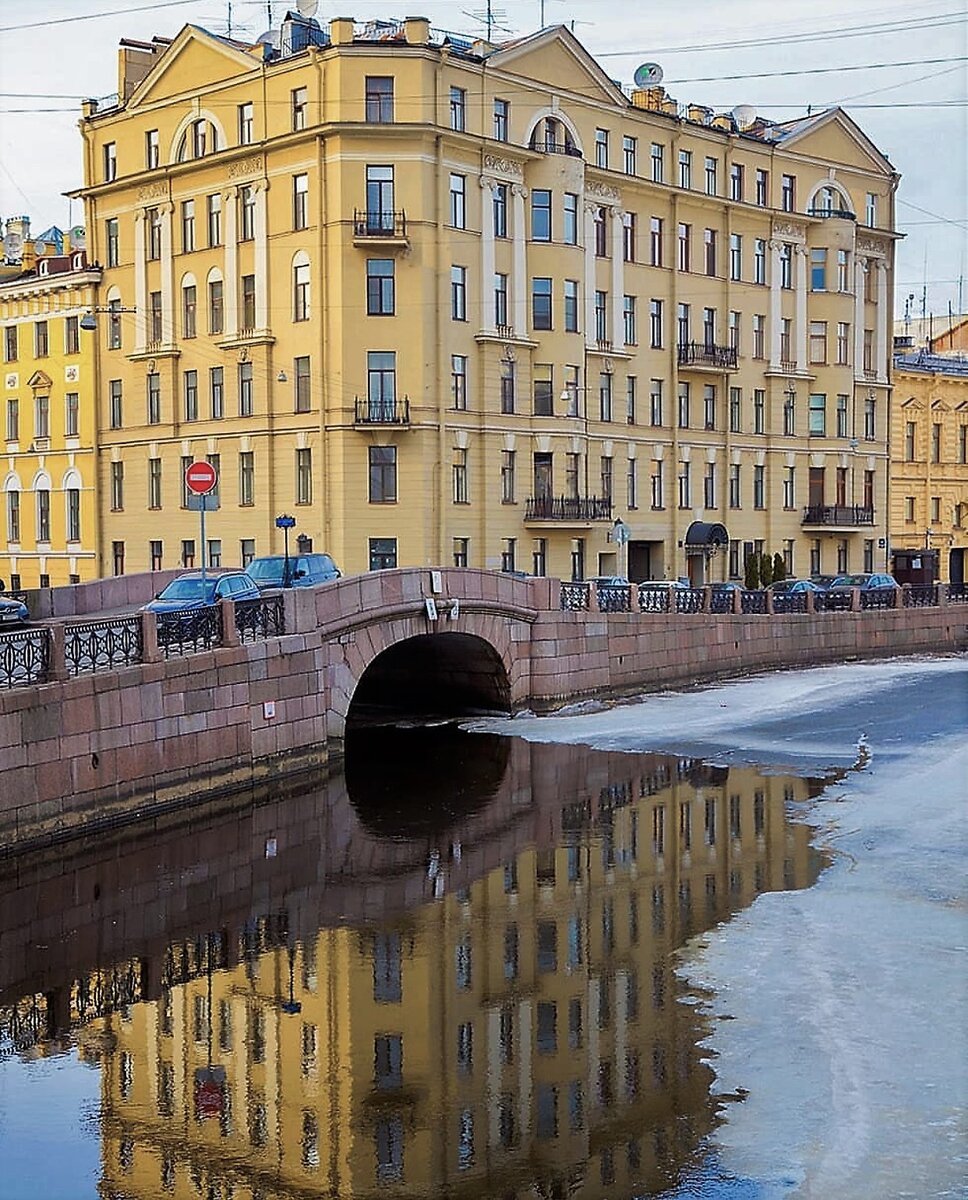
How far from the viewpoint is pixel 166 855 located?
63.4ft

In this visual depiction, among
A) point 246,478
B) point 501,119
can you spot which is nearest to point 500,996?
point 246,478

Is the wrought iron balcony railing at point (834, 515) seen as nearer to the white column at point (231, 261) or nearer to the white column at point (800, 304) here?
the white column at point (800, 304)

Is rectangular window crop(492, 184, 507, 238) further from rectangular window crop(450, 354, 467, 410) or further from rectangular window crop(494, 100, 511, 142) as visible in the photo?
rectangular window crop(450, 354, 467, 410)

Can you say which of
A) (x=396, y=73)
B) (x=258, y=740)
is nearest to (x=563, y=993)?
(x=258, y=740)

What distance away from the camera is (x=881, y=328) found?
5931cm

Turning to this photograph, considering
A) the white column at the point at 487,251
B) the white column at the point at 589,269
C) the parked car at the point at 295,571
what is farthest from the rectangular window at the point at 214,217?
the parked car at the point at 295,571

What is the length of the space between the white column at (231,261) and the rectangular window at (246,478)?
3.43 meters

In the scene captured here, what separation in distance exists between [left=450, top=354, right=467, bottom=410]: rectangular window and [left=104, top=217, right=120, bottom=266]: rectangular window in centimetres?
1232

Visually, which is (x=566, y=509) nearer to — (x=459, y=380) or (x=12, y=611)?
(x=459, y=380)

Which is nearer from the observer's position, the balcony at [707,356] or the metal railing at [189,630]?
the metal railing at [189,630]

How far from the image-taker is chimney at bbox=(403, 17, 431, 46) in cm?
4316

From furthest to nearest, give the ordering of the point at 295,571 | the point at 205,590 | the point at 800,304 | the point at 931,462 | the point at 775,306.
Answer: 1. the point at 931,462
2. the point at 800,304
3. the point at 775,306
4. the point at 295,571
5. the point at 205,590

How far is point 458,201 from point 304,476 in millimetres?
8558

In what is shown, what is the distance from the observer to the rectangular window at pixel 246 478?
151ft
